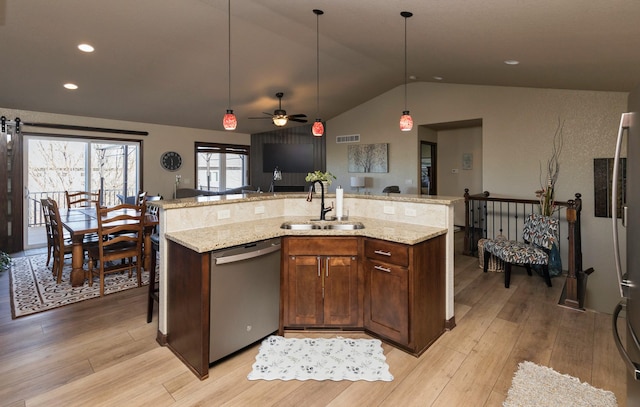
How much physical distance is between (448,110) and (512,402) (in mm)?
5868

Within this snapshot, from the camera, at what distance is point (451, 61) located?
4.59m

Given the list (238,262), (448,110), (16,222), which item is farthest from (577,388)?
(16,222)

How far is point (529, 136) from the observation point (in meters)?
5.53

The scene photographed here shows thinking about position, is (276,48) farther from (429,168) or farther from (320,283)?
(429,168)

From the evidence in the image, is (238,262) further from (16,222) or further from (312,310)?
(16,222)

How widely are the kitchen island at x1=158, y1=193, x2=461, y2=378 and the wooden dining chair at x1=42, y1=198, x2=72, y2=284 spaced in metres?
2.04

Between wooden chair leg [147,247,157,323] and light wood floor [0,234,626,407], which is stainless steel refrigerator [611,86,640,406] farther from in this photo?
wooden chair leg [147,247,157,323]

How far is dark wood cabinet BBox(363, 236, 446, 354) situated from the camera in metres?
2.33

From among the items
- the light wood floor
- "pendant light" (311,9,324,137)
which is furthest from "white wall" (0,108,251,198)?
the light wood floor

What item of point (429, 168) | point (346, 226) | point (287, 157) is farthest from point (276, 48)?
point (429, 168)

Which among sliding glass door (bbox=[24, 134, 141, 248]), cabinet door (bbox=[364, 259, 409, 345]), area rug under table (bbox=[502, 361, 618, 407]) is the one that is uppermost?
sliding glass door (bbox=[24, 134, 141, 248])

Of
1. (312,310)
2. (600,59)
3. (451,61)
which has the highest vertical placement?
(451,61)

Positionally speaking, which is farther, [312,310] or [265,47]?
[265,47]

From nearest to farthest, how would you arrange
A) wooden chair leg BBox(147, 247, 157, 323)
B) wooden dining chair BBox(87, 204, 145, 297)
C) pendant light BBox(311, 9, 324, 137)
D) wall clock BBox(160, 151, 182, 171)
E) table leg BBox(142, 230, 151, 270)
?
wooden chair leg BBox(147, 247, 157, 323) → wooden dining chair BBox(87, 204, 145, 297) → pendant light BBox(311, 9, 324, 137) → table leg BBox(142, 230, 151, 270) → wall clock BBox(160, 151, 182, 171)
